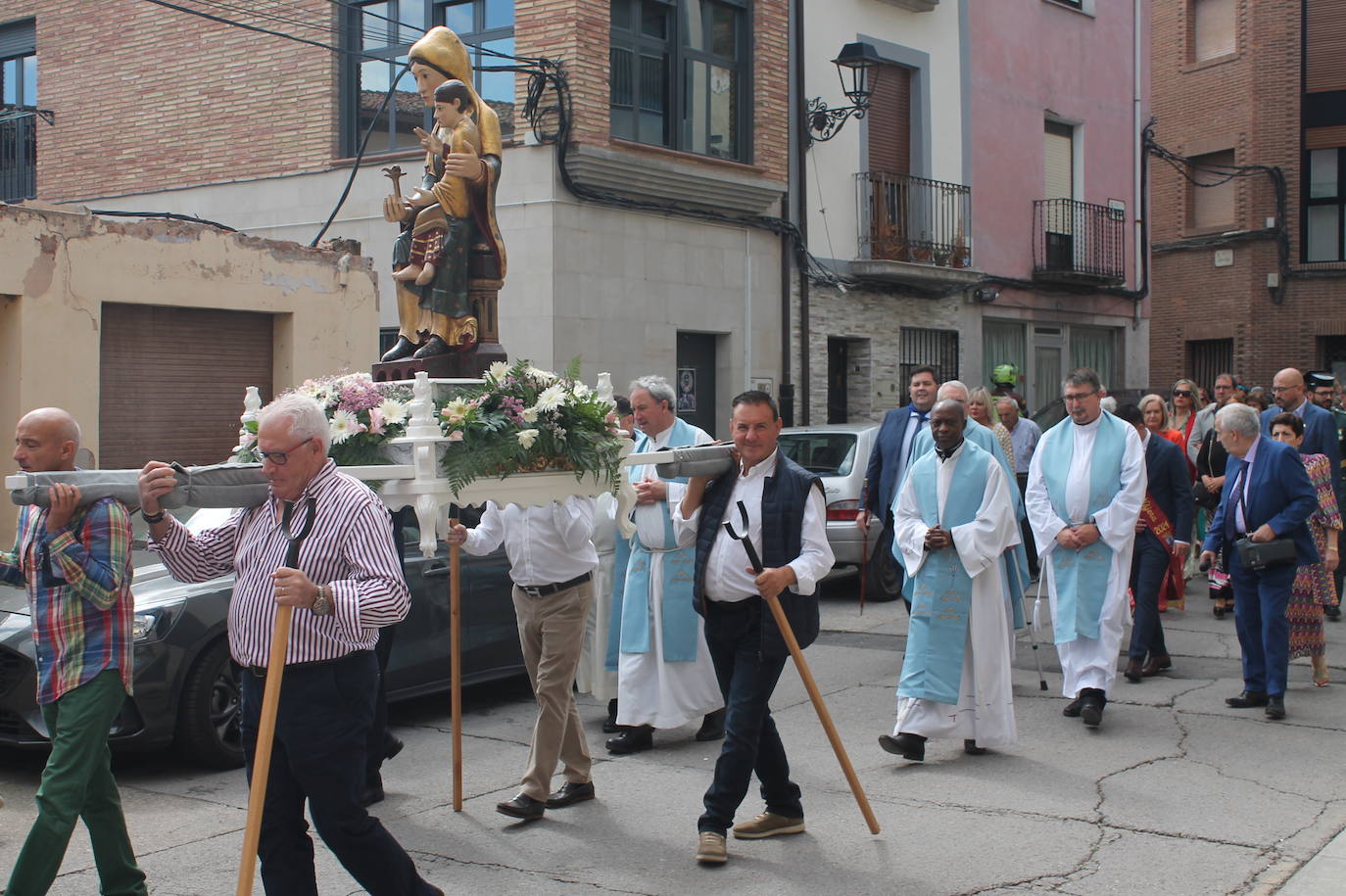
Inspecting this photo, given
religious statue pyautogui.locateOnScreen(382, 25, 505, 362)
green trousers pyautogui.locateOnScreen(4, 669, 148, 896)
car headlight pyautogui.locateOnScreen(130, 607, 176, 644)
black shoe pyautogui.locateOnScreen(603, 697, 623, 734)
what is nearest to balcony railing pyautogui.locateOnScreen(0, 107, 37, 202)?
religious statue pyautogui.locateOnScreen(382, 25, 505, 362)

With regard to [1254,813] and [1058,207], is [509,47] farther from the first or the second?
[1254,813]

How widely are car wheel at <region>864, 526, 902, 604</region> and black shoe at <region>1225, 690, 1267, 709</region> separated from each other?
15.4 feet

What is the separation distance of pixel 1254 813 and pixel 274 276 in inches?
414

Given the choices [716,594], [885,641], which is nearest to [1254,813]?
[716,594]

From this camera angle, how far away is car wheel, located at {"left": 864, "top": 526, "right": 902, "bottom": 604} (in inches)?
516

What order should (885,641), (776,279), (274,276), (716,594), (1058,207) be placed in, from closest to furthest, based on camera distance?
(716,594) → (885,641) → (274,276) → (776,279) → (1058,207)

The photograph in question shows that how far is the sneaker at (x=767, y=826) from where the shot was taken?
5875mm

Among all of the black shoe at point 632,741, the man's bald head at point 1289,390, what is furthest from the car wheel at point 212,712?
the man's bald head at point 1289,390

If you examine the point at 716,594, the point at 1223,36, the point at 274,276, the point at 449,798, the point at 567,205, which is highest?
the point at 1223,36

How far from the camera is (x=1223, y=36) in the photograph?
28.9m

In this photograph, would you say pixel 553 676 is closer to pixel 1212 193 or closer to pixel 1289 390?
pixel 1289 390

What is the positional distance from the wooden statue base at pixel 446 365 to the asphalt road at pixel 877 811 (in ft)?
6.47

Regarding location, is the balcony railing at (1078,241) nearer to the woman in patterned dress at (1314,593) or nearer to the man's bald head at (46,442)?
the woman in patterned dress at (1314,593)

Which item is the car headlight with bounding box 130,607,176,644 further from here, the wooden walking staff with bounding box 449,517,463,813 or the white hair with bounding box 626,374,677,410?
the white hair with bounding box 626,374,677,410
